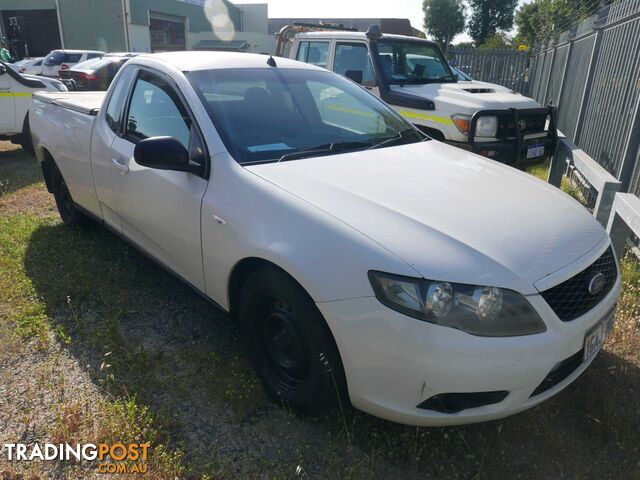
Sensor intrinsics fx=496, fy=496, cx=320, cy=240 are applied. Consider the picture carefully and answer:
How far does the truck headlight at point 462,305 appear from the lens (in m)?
1.90

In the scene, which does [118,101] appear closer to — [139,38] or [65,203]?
[65,203]

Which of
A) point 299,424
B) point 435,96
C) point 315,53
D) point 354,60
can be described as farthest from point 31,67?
point 299,424


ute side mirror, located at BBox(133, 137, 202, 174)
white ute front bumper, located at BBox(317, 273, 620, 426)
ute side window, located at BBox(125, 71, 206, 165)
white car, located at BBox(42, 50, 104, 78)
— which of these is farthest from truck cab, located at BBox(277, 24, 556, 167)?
white car, located at BBox(42, 50, 104, 78)

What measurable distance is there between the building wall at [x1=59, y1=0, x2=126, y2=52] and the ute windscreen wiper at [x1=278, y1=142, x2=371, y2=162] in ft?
110

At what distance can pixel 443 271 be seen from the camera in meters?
1.93

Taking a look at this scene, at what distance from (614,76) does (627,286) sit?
3.31 meters

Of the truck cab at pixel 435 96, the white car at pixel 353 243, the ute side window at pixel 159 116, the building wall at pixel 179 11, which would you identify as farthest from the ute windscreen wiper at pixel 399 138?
the building wall at pixel 179 11

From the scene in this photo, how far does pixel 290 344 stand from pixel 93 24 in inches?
1383

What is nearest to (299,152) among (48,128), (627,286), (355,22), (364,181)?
(364,181)

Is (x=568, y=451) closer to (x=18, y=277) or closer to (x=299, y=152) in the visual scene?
(x=299, y=152)

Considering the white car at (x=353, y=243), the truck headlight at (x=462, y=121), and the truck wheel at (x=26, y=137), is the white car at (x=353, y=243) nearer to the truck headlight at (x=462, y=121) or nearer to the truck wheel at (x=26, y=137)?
the truck headlight at (x=462, y=121)

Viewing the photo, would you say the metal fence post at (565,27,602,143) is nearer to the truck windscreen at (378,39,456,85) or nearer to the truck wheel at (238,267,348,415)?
the truck windscreen at (378,39,456,85)

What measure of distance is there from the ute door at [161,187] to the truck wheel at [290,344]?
0.49m

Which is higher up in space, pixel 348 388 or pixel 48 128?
pixel 48 128
